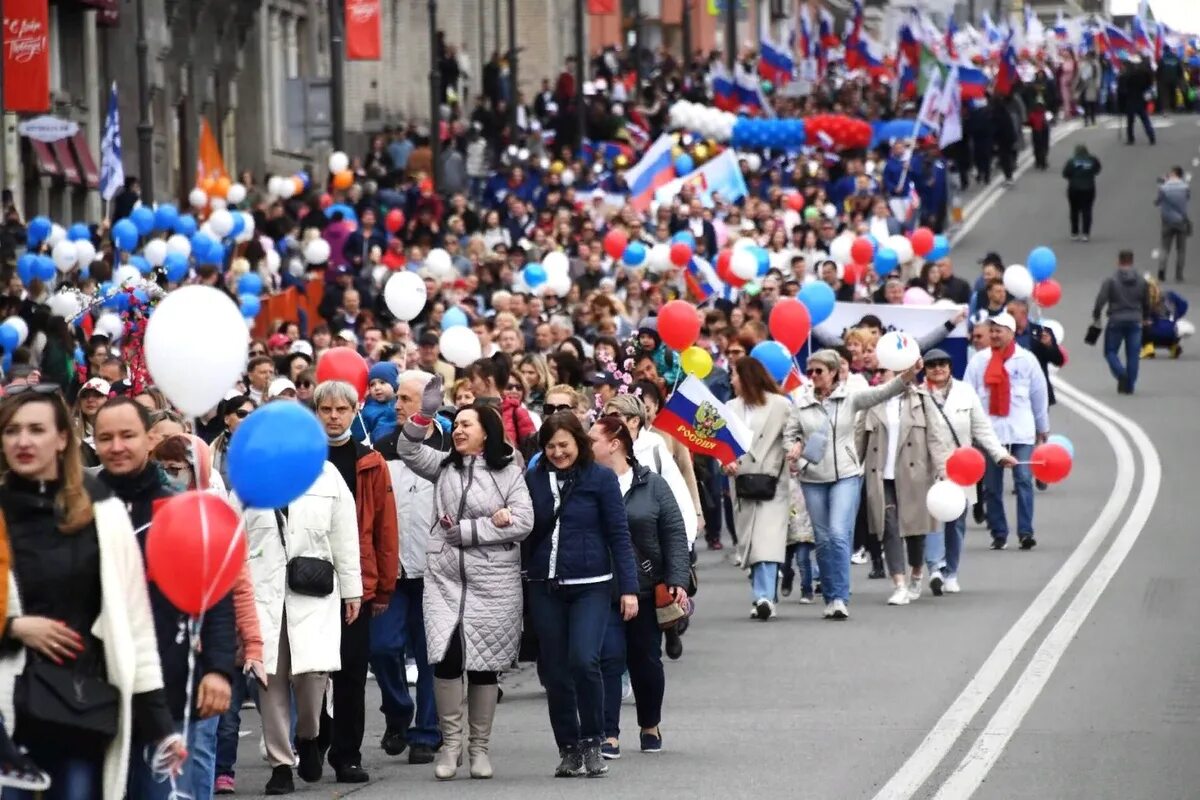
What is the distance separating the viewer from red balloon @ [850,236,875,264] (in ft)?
98.3

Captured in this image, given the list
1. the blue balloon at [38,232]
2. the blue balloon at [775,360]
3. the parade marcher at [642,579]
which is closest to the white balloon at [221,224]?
the blue balloon at [38,232]

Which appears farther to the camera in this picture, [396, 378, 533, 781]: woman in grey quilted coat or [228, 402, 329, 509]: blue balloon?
[396, 378, 533, 781]: woman in grey quilted coat

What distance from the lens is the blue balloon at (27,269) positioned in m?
24.6

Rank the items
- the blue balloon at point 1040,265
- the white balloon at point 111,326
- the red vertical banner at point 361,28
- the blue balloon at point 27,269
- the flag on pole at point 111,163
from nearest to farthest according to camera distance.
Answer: the white balloon at point 111,326
the blue balloon at point 27,269
the blue balloon at point 1040,265
the flag on pole at point 111,163
the red vertical banner at point 361,28

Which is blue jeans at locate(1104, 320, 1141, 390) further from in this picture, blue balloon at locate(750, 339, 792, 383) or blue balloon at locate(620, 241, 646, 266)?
blue balloon at locate(750, 339, 792, 383)

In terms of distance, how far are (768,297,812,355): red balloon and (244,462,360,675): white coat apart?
298 inches

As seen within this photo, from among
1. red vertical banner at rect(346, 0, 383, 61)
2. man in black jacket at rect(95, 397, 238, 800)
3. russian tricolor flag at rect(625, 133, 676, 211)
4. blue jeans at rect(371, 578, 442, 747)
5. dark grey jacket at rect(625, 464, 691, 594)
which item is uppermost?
red vertical banner at rect(346, 0, 383, 61)

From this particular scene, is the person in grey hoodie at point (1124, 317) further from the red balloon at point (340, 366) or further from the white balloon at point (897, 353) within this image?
the red balloon at point (340, 366)

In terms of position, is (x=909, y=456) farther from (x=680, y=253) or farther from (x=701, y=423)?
(x=680, y=253)

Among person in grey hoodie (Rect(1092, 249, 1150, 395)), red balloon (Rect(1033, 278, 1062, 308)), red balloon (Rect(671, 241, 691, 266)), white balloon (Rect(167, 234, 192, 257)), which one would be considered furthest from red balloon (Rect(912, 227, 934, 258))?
white balloon (Rect(167, 234, 192, 257))

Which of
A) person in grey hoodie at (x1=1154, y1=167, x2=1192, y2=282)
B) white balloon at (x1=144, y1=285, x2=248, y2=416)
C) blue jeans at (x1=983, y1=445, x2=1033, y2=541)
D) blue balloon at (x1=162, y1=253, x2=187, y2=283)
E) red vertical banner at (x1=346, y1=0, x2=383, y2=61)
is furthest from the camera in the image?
red vertical banner at (x1=346, y1=0, x2=383, y2=61)

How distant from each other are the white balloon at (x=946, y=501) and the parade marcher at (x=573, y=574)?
577 centimetres

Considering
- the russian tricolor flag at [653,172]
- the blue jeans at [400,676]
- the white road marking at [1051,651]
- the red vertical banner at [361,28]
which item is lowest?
the white road marking at [1051,651]

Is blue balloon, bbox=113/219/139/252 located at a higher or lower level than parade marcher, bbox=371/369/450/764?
higher
